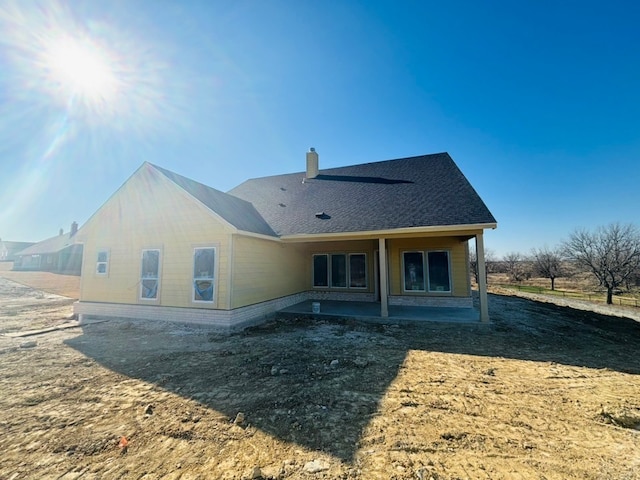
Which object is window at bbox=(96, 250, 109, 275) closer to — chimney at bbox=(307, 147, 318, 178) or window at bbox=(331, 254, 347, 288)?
window at bbox=(331, 254, 347, 288)

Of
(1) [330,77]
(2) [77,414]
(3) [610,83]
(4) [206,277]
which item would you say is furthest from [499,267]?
(2) [77,414]

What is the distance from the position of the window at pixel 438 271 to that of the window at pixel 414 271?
0.34 metres

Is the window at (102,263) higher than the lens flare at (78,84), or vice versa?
the lens flare at (78,84)

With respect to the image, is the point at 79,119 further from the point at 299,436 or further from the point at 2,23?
the point at 299,436

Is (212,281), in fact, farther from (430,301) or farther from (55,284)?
(55,284)

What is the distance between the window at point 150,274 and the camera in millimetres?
8688

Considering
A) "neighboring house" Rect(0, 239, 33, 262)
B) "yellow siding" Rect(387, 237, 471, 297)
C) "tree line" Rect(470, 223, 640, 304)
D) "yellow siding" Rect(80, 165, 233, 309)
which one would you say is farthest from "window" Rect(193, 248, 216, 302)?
"neighboring house" Rect(0, 239, 33, 262)

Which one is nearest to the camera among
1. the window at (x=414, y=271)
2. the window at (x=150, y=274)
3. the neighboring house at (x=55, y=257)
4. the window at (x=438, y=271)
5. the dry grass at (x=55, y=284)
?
the window at (x=150, y=274)

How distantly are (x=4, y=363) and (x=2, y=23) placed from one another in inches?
324

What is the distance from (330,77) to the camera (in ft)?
32.4

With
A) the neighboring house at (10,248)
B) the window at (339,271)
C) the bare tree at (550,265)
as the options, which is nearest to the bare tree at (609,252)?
the bare tree at (550,265)

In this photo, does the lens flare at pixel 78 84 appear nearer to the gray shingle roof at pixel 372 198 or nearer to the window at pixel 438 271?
the gray shingle roof at pixel 372 198

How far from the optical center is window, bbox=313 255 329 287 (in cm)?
1314

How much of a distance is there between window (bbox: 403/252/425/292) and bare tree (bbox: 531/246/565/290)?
26584 millimetres
